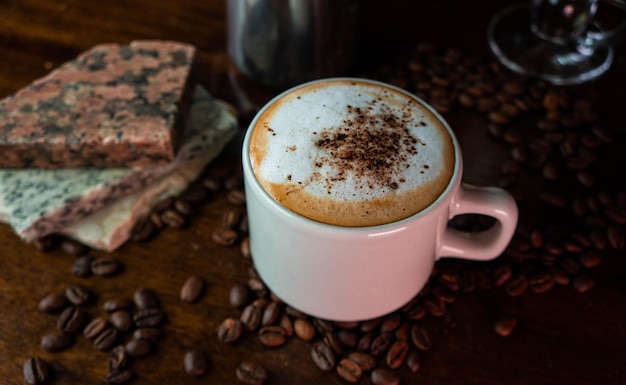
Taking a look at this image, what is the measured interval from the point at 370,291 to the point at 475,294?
0.53 ft

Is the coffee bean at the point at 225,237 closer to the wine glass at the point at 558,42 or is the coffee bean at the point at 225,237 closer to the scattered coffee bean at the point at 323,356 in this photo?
the scattered coffee bean at the point at 323,356

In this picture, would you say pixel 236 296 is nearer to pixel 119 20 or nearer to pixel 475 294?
pixel 475 294

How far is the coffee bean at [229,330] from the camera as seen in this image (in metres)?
0.79

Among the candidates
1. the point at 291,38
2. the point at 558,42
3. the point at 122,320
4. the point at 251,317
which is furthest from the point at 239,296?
the point at 558,42

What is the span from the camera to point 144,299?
82 centimetres

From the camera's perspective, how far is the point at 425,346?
793 millimetres

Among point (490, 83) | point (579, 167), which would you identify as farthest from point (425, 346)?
point (490, 83)

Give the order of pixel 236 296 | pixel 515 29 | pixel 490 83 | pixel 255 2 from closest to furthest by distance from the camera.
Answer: pixel 236 296
pixel 255 2
pixel 490 83
pixel 515 29

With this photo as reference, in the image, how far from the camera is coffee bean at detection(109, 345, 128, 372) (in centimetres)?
76

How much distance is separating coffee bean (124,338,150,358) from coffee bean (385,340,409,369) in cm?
26

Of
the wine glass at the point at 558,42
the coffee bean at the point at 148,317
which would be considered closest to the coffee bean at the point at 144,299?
the coffee bean at the point at 148,317

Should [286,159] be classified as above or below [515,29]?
above

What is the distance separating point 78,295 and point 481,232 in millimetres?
470

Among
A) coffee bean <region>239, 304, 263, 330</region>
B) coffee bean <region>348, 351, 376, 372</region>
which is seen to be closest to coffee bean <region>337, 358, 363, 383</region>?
coffee bean <region>348, 351, 376, 372</region>
